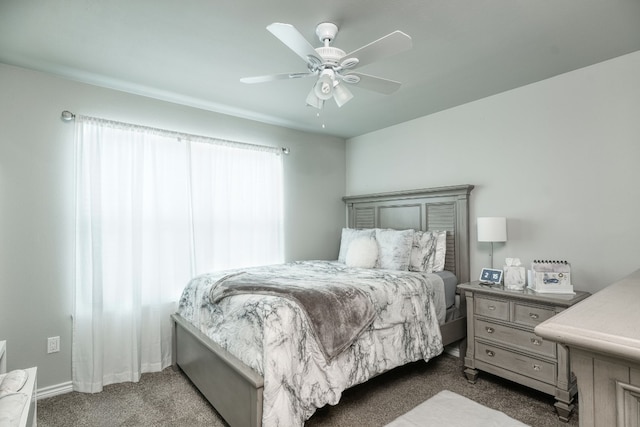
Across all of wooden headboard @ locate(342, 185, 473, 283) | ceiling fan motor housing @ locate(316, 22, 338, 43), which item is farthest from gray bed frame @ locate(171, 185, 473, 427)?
ceiling fan motor housing @ locate(316, 22, 338, 43)

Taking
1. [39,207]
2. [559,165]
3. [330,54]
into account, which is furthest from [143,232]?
[559,165]

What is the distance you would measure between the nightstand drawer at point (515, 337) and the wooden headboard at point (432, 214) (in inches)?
25.7

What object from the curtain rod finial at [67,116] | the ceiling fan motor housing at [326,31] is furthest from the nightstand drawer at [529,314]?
the curtain rod finial at [67,116]

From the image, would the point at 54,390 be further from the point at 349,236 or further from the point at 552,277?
the point at 552,277

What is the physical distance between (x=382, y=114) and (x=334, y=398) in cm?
289

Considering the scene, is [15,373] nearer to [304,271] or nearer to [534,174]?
[304,271]

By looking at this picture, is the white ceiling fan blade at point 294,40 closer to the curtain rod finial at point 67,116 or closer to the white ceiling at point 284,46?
the white ceiling at point 284,46

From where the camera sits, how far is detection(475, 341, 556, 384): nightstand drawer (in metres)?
2.37

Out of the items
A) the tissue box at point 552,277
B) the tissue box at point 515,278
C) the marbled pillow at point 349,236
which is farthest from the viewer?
the marbled pillow at point 349,236

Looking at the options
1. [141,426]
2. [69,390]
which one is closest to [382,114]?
[141,426]

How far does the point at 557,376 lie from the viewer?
91.0 inches

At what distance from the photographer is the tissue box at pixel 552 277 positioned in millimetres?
2477

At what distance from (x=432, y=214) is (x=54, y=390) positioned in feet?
12.4

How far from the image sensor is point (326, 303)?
2205mm
